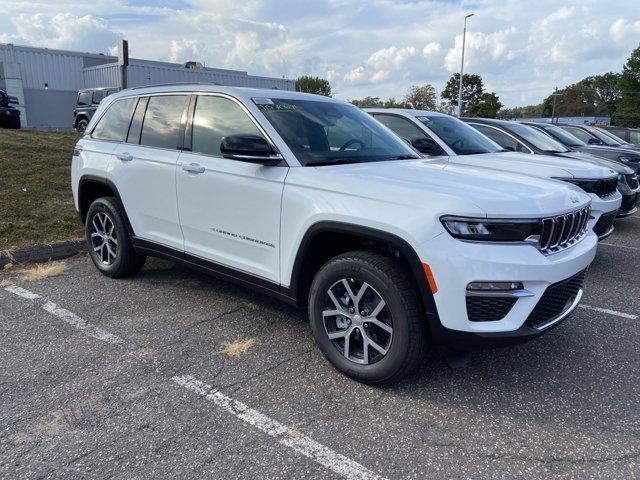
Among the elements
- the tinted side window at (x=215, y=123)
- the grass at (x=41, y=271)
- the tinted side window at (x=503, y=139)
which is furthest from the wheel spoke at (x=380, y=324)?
the tinted side window at (x=503, y=139)

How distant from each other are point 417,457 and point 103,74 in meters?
34.9

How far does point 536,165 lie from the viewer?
245 inches

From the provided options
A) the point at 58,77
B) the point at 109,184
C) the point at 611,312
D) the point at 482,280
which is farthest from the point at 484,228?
the point at 58,77

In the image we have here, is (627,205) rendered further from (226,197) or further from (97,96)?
(97,96)

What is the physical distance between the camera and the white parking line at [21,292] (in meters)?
4.80

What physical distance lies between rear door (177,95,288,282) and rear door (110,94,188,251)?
0.51 ft

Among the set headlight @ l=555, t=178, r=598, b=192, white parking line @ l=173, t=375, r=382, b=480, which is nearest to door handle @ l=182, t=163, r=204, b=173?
white parking line @ l=173, t=375, r=382, b=480

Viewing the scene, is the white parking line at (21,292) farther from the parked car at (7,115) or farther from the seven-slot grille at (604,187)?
the parked car at (7,115)

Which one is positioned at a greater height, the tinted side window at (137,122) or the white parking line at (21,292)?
the tinted side window at (137,122)

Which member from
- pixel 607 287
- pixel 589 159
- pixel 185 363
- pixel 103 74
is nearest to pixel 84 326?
pixel 185 363

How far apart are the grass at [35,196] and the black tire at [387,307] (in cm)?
436

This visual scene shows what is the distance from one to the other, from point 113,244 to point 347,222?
305 centimetres

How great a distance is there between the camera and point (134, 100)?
5.01m

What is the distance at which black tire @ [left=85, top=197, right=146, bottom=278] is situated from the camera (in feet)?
16.3
